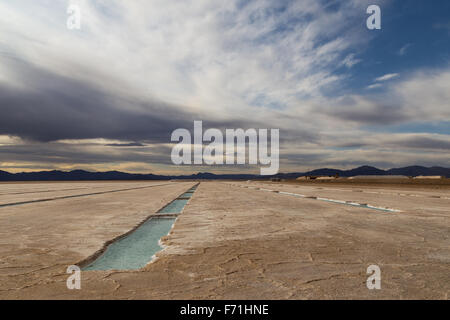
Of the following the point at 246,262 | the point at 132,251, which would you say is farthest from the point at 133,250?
the point at 246,262

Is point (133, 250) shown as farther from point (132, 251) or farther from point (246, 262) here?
point (246, 262)

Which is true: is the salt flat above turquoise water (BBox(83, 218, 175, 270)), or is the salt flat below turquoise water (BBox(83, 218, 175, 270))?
above

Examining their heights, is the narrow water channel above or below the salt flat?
below

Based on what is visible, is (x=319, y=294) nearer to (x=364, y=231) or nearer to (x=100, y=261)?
(x=100, y=261)

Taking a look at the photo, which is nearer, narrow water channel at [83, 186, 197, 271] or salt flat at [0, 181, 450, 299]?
salt flat at [0, 181, 450, 299]

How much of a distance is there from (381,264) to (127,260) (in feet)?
10.6

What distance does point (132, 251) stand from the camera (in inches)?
173

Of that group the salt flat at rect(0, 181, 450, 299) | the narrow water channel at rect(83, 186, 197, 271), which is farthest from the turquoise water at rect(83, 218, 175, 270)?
the salt flat at rect(0, 181, 450, 299)

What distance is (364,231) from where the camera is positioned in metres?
5.50

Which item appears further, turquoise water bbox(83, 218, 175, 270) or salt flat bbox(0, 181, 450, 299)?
turquoise water bbox(83, 218, 175, 270)

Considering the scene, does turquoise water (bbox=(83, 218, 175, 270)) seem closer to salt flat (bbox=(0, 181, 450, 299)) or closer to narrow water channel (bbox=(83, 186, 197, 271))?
narrow water channel (bbox=(83, 186, 197, 271))

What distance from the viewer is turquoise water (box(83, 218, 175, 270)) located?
359 centimetres
